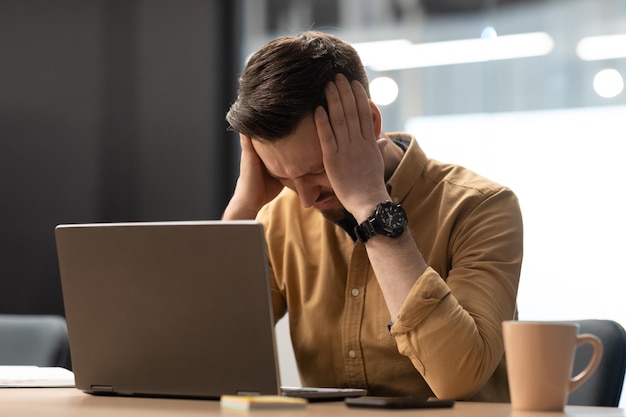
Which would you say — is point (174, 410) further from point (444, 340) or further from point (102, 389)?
point (444, 340)

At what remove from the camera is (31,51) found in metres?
3.60

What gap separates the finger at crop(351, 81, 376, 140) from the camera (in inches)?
65.6

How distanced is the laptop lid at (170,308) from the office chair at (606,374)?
585 mm

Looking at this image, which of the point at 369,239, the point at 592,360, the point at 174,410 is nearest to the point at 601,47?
the point at 369,239

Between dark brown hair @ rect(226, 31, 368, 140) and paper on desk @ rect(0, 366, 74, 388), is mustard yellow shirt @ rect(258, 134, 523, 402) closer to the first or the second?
dark brown hair @ rect(226, 31, 368, 140)

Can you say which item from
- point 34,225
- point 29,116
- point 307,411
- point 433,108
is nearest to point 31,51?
point 29,116

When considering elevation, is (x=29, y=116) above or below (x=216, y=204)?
above

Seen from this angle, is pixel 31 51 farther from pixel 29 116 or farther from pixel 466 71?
pixel 466 71

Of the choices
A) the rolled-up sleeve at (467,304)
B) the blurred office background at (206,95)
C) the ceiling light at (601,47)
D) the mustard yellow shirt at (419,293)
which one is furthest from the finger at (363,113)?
the ceiling light at (601,47)

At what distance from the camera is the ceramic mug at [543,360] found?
1095 millimetres

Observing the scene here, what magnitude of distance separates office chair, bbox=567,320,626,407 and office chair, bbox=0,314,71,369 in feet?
3.60

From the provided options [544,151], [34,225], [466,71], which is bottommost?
[34,225]

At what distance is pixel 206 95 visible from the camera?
367cm

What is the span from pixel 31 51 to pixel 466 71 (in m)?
1.59
